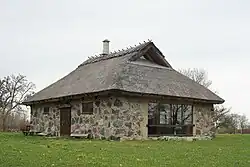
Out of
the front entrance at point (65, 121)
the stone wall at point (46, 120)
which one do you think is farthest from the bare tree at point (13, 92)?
the front entrance at point (65, 121)

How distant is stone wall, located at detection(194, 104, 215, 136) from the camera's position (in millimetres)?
20578

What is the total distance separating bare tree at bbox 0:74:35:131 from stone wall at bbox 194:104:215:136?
19438 mm

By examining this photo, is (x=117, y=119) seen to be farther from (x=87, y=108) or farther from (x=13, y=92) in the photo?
(x=13, y=92)

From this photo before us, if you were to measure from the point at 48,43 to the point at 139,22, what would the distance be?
6586 mm

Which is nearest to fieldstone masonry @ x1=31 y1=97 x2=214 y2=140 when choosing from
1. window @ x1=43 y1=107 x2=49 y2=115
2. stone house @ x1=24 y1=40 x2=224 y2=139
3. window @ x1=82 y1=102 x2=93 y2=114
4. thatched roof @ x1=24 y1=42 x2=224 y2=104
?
stone house @ x1=24 y1=40 x2=224 y2=139

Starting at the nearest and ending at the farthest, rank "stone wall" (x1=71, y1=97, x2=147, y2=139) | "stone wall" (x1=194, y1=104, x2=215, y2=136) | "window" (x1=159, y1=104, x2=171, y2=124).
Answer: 1. "stone wall" (x1=71, y1=97, x2=147, y2=139)
2. "window" (x1=159, y1=104, x2=171, y2=124)
3. "stone wall" (x1=194, y1=104, x2=215, y2=136)

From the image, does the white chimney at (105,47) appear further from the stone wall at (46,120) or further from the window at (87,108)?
the window at (87,108)

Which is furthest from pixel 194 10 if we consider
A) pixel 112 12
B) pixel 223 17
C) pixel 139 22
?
pixel 139 22

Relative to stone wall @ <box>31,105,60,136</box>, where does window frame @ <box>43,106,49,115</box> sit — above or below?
above

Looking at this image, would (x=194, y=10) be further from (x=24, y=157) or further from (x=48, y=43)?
(x=48, y=43)

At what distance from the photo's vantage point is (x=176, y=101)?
19.2 m

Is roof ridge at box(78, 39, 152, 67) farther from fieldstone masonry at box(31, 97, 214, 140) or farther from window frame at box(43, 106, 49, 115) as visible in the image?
window frame at box(43, 106, 49, 115)

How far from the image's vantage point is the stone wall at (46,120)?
2078 cm

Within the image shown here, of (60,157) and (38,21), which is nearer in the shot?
(60,157)
